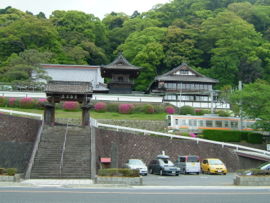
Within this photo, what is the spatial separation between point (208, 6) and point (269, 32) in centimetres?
2057

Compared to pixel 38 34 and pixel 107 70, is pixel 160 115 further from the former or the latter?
pixel 38 34

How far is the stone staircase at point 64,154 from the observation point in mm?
20880

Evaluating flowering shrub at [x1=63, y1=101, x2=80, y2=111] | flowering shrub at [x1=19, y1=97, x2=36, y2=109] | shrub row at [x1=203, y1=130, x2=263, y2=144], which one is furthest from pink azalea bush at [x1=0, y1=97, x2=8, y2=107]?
shrub row at [x1=203, y1=130, x2=263, y2=144]

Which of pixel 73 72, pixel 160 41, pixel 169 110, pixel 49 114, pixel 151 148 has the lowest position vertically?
pixel 151 148

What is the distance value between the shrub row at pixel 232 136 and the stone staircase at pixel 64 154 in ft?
50.3

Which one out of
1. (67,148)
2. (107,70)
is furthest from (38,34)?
(67,148)

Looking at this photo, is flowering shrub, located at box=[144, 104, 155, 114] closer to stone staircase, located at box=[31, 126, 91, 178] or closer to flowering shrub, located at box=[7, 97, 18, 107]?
flowering shrub, located at box=[7, 97, 18, 107]

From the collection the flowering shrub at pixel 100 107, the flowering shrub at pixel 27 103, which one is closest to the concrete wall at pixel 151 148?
the flowering shrub at pixel 100 107

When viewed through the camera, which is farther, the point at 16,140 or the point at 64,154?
the point at 16,140

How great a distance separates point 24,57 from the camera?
50688 millimetres

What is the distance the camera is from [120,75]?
5325 cm

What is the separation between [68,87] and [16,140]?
6041 millimetres

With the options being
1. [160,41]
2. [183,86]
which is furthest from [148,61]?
[183,86]

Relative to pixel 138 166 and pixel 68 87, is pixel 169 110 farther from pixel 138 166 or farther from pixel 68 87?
pixel 138 166
